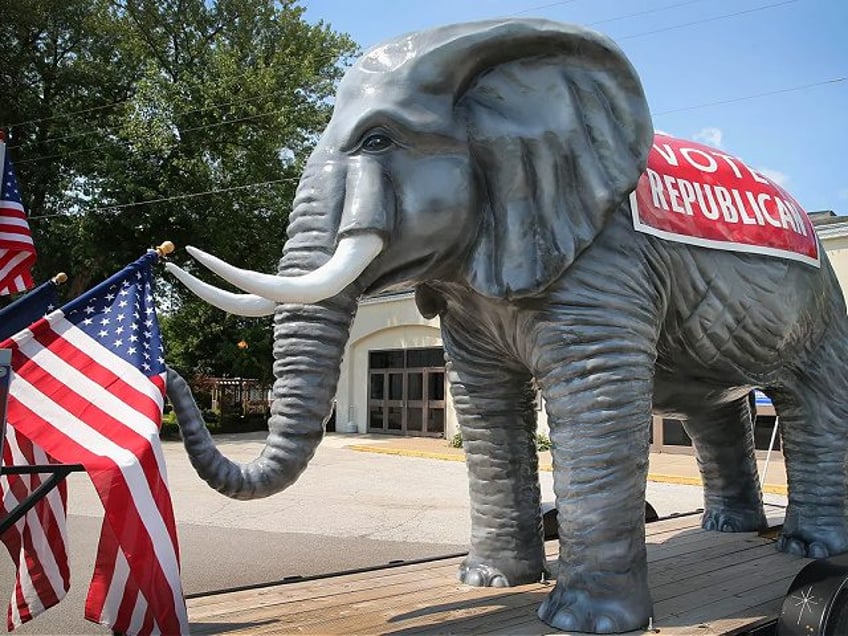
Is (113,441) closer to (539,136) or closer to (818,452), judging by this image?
(539,136)

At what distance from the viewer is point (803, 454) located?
4.01 metres

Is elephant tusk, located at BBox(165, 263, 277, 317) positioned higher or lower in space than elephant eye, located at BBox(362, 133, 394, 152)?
lower

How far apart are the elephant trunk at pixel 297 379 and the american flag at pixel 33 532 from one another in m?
0.75

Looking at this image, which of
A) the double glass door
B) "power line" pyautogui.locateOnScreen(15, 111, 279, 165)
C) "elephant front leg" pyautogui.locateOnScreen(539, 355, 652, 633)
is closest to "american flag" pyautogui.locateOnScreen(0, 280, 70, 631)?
"elephant front leg" pyautogui.locateOnScreen(539, 355, 652, 633)

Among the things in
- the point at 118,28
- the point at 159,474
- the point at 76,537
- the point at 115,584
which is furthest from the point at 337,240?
the point at 118,28

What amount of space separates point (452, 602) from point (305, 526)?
508 centimetres

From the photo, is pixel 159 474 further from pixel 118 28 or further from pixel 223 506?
pixel 118 28

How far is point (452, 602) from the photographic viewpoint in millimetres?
3205

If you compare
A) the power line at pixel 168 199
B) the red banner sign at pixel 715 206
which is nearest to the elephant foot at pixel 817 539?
the red banner sign at pixel 715 206

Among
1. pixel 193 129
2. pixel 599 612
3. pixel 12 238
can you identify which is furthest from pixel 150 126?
pixel 599 612

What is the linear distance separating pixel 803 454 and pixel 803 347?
543 millimetres

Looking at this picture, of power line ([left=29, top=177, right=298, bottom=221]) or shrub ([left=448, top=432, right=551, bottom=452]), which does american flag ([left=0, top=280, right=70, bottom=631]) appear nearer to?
shrub ([left=448, top=432, right=551, bottom=452])

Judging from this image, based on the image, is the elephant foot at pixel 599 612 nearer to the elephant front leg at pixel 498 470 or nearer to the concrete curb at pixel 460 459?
the elephant front leg at pixel 498 470

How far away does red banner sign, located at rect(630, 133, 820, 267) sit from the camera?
320 cm
